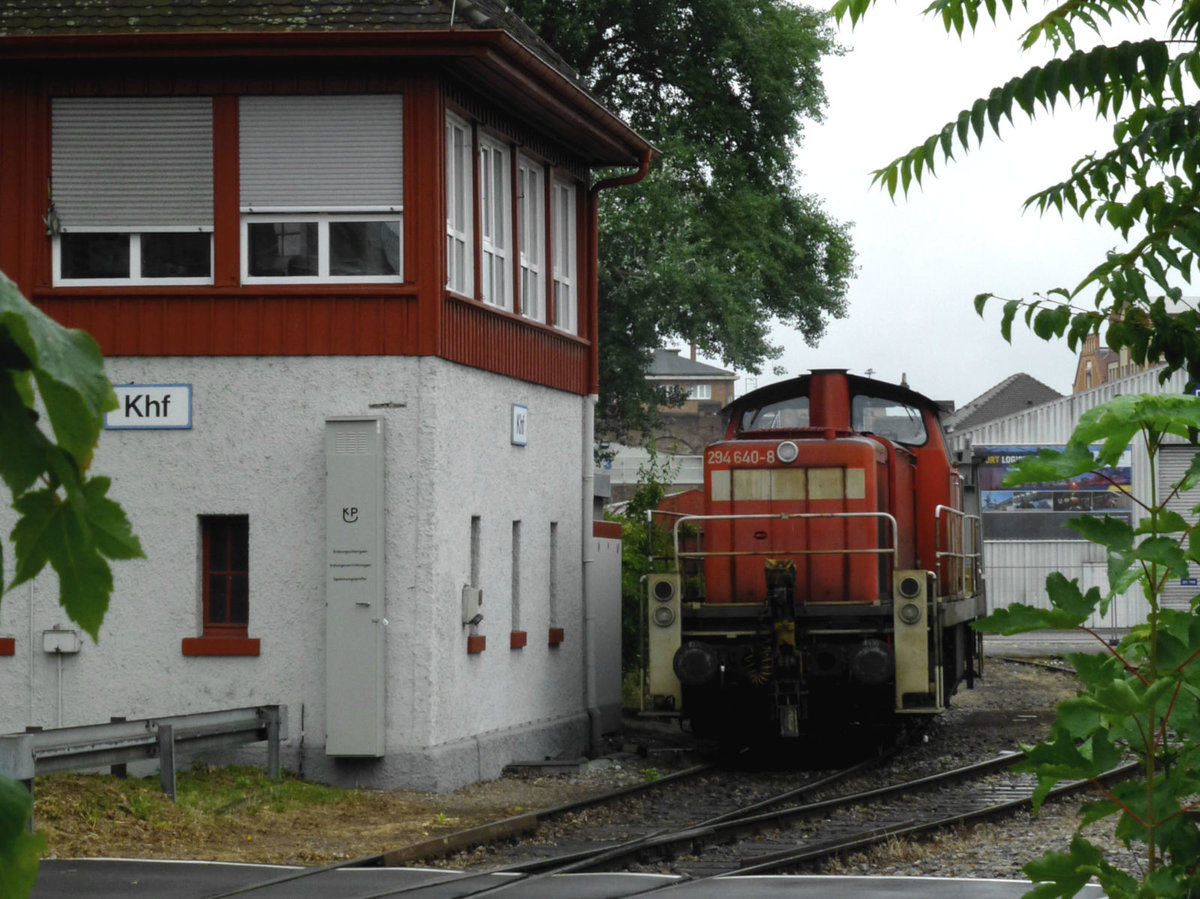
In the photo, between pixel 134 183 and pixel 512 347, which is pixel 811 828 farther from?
pixel 134 183

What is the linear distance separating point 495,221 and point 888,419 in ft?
16.8

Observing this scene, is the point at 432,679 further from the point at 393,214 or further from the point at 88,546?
the point at 88,546

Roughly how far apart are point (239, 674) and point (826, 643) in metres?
5.86

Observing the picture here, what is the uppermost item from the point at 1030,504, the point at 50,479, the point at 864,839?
the point at 1030,504

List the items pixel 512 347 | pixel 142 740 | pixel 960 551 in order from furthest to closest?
pixel 960 551 → pixel 512 347 → pixel 142 740

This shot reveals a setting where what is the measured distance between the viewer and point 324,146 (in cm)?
1448

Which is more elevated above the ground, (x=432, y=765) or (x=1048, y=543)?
(x=1048, y=543)

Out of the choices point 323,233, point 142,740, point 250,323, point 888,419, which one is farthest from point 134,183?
point 888,419

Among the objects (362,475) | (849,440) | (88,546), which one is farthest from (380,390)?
(88,546)

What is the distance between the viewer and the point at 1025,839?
12.2 meters

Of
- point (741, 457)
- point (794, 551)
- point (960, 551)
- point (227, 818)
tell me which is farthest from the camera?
point (960, 551)

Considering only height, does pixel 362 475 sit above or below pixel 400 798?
above

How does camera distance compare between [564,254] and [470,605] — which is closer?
[470,605]

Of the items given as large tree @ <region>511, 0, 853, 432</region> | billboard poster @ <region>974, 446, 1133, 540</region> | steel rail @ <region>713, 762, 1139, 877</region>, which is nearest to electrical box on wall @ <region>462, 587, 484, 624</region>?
steel rail @ <region>713, 762, 1139, 877</region>
